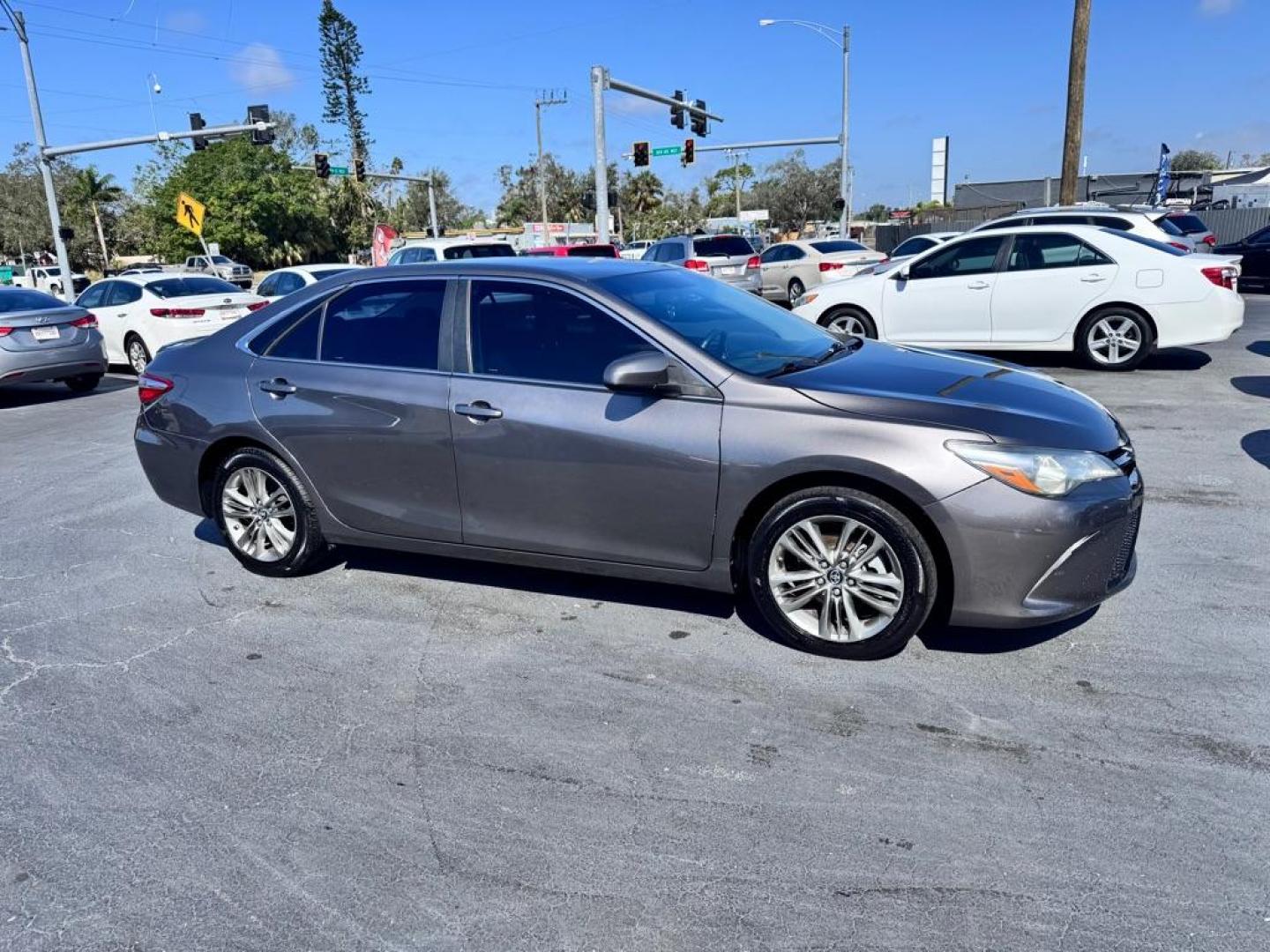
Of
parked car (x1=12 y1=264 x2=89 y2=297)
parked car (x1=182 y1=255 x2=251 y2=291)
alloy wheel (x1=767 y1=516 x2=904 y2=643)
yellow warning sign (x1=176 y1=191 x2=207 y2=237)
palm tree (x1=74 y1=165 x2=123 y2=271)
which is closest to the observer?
alloy wheel (x1=767 y1=516 x2=904 y2=643)

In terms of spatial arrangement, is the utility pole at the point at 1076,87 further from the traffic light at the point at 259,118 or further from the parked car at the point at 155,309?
the traffic light at the point at 259,118

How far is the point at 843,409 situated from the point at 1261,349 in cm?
1098

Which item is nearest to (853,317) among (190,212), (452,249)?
(452,249)

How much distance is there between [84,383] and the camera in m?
13.5

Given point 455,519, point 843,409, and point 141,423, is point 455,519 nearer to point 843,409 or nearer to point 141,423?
point 843,409

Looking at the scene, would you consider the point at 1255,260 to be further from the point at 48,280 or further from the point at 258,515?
the point at 48,280

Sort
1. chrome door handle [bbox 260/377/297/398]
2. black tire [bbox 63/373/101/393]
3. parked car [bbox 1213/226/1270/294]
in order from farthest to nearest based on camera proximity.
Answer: parked car [bbox 1213/226/1270/294] → black tire [bbox 63/373/101/393] → chrome door handle [bbox 260/377/297/398]

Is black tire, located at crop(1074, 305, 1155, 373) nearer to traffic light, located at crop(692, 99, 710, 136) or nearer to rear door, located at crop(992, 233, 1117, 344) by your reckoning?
rear door, located at crop(992, 233, 1117, 344)

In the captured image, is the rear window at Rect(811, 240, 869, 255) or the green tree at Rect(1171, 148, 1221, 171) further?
the green tree at Rect(1171, 148, 1221, 171)

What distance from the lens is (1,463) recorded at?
8867mm

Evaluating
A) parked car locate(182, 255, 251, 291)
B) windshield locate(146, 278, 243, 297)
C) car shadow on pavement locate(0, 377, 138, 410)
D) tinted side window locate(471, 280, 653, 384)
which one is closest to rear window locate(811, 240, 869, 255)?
windshield locate(146, 278, 243, 297)

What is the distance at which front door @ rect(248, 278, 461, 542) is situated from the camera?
4629 millimetres

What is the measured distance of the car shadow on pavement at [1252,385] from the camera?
937 centimetres

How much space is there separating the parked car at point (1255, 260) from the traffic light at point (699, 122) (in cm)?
1753
